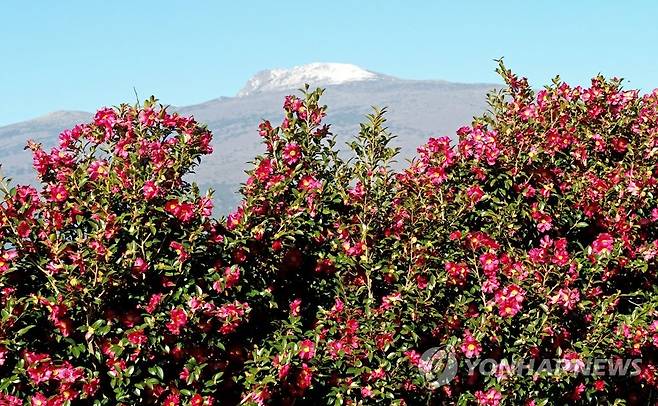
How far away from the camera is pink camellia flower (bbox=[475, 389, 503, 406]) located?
578cm

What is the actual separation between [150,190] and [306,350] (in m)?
1.30

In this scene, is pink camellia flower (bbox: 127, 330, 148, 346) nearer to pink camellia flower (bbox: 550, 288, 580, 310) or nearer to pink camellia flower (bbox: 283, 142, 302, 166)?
pink camellia flower (bbox: 283, 142, 302, 166)

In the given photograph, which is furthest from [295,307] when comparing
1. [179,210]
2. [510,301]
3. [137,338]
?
[510,301]

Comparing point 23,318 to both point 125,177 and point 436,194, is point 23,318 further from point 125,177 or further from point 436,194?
point 436,194

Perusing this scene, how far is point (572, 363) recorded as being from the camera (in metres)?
5.74

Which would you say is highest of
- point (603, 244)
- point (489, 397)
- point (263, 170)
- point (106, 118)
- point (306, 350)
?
point (106, 118)

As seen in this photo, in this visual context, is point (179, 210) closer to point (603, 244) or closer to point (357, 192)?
point (357, 192)

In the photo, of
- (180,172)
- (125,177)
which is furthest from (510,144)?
(125,177)

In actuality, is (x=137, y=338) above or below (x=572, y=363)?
above

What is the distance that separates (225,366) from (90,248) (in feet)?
3.62

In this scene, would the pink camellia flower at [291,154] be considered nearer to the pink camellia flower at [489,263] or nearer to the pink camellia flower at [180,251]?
the pink camellia flower at [180,251]

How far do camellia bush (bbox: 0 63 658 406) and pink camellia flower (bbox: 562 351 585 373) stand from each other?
1cm

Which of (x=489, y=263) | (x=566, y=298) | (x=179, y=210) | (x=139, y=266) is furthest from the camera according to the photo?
(x=489, y=263)

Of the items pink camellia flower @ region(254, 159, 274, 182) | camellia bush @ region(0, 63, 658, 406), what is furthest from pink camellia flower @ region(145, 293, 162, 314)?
pink camellia flower @ region(254, 159, 274, 182)
